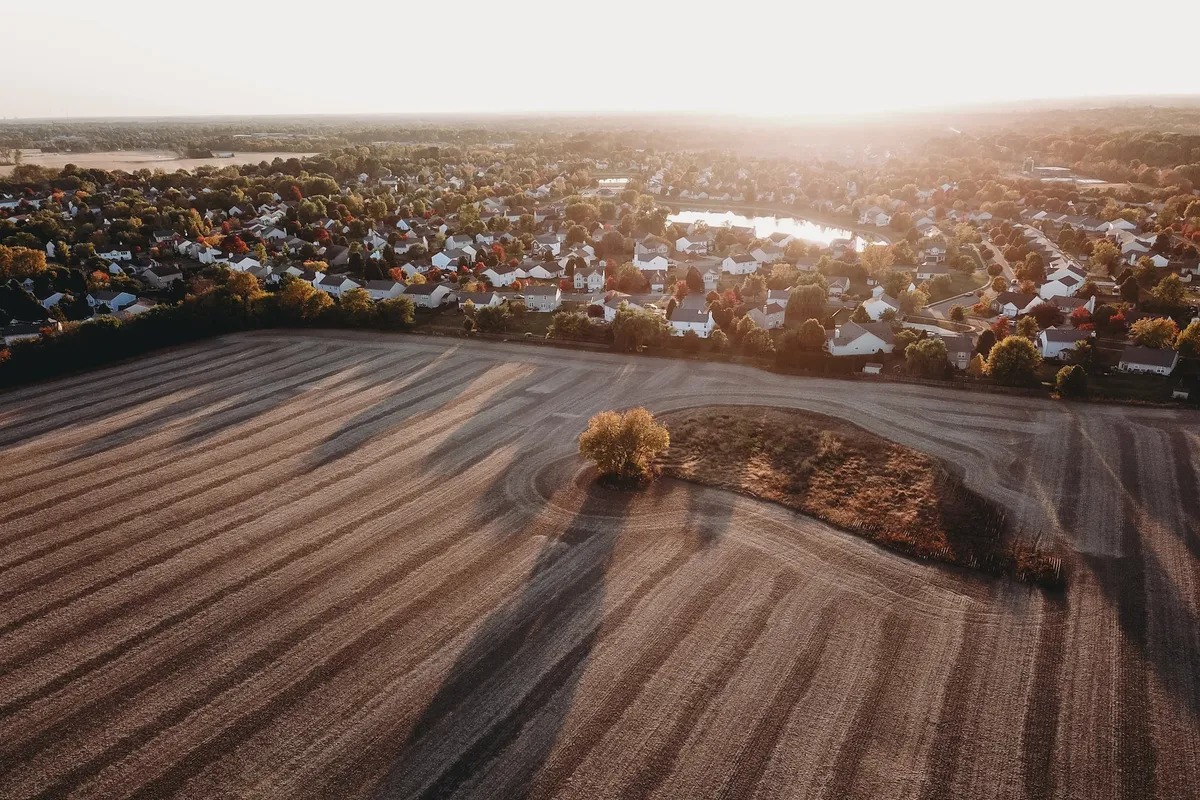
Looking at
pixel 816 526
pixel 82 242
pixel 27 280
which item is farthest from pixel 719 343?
pixel 82 242

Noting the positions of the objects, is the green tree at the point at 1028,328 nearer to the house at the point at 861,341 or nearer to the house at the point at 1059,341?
the house at the point at 1059,341

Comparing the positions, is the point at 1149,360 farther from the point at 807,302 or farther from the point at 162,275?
the point at 162,275


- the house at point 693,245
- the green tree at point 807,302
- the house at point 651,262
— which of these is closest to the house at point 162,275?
the house at point 651,262

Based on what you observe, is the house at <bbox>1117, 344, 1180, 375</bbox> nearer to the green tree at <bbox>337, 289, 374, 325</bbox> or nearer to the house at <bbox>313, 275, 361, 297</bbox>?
the green tree at <bbox>337, 289, 374, 325</bbox>

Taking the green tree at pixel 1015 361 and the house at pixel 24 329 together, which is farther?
the house at pixel 24 329

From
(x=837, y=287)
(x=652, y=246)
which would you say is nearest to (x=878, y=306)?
(x=837, y=287)

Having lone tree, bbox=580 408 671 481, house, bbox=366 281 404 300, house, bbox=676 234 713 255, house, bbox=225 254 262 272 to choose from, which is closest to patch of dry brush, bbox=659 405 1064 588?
lone tree, bbox=580 408 671 481

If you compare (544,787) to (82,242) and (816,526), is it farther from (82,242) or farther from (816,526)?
(82,242)
